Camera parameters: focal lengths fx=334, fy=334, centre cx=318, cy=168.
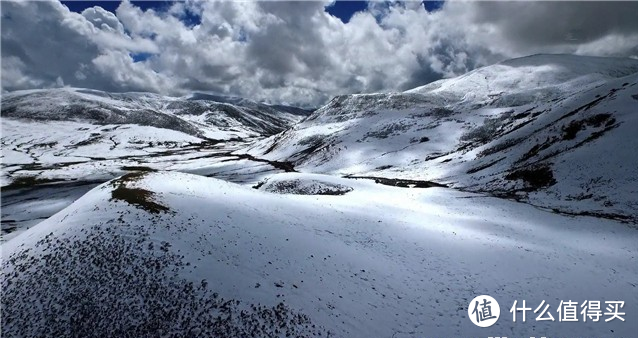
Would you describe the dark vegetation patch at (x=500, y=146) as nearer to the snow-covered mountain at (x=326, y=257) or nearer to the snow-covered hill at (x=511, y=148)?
the snow-covered hill at (x=511, y=148)

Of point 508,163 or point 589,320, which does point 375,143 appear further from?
point 589,320

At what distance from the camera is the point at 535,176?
50188mm

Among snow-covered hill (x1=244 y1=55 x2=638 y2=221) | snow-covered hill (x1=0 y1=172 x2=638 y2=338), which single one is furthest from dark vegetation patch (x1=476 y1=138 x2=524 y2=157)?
snow-covered hill (x1=0 y1=172 x2=638 y2=338)

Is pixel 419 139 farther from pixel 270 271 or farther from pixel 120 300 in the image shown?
pixel 120 300

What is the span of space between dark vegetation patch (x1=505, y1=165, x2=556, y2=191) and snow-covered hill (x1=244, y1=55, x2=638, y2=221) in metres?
0.14

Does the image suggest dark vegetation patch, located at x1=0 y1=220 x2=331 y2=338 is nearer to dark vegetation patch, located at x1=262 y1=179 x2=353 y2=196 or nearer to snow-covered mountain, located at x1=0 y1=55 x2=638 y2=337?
snow-covered mountain, located at x1=0 y1=55 x2=638 y2=337

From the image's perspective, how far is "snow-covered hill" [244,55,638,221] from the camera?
43.0 metres

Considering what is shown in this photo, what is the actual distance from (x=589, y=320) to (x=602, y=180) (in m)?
33.3

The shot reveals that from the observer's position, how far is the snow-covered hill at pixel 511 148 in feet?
141

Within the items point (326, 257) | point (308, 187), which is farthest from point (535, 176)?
point (326, 257)

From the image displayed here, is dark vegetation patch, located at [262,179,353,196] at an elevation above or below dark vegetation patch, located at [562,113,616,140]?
below

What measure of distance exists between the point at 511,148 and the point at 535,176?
17387 millimetres

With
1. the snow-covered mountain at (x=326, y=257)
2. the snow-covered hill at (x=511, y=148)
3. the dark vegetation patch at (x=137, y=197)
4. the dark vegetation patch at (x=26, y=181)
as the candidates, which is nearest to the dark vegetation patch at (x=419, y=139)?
Result: the snow-covered hill at (x=511, y=148)

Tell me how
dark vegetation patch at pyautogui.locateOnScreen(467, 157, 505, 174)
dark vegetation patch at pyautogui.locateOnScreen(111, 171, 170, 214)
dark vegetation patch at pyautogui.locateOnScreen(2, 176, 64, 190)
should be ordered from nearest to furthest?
dark vegetation patch at pyautogui.locateOnScreen(111, 171, 170, 214) → dark vegetation patch at pyautogui.locateOnScreen(467, 157, 505, 174) → dark vegetation patch at pyautogui.locateOnScreen(2, 176, 64, 190)
